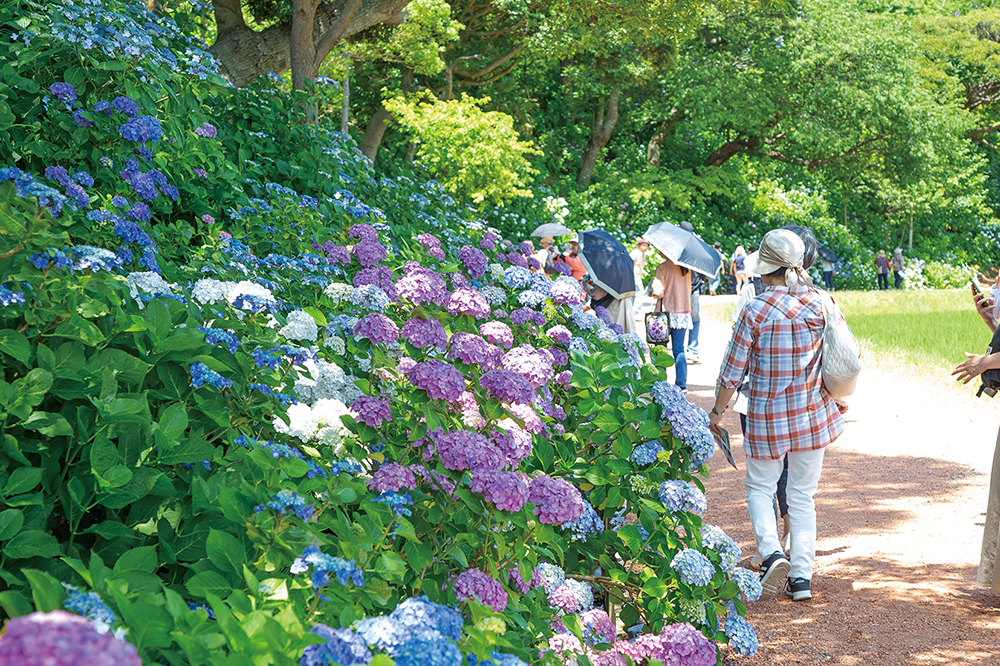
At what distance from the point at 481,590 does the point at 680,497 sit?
1.28 m

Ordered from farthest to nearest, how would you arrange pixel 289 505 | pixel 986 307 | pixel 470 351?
1. pixel 986 307
2. pixel 470 351
3. pixel 289 505

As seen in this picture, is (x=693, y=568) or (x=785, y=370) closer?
(x=693, y=568)

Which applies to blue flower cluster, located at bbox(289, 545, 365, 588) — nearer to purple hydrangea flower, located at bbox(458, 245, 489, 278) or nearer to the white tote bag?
purple hydrangea flower, located at bbox(458, 245, 489, 278)

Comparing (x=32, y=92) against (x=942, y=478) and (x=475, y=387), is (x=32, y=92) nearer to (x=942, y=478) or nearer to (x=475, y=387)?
(x=475, y=387)

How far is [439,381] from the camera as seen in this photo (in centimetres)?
233

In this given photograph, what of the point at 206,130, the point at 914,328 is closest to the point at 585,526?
the point at 206,130

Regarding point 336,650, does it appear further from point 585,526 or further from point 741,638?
point 741,638

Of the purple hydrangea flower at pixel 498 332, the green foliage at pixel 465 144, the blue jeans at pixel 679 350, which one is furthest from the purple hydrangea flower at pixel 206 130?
the green foliage at pixel 465 144

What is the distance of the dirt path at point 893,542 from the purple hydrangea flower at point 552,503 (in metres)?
1.81

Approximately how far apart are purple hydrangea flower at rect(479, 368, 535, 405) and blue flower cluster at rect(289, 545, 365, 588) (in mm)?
1138

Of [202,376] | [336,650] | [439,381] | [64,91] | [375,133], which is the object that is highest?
[375,133]

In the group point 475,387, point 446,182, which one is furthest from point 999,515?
point 446,182

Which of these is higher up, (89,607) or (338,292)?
(338,292)

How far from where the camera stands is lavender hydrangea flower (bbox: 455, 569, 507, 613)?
1948mm
